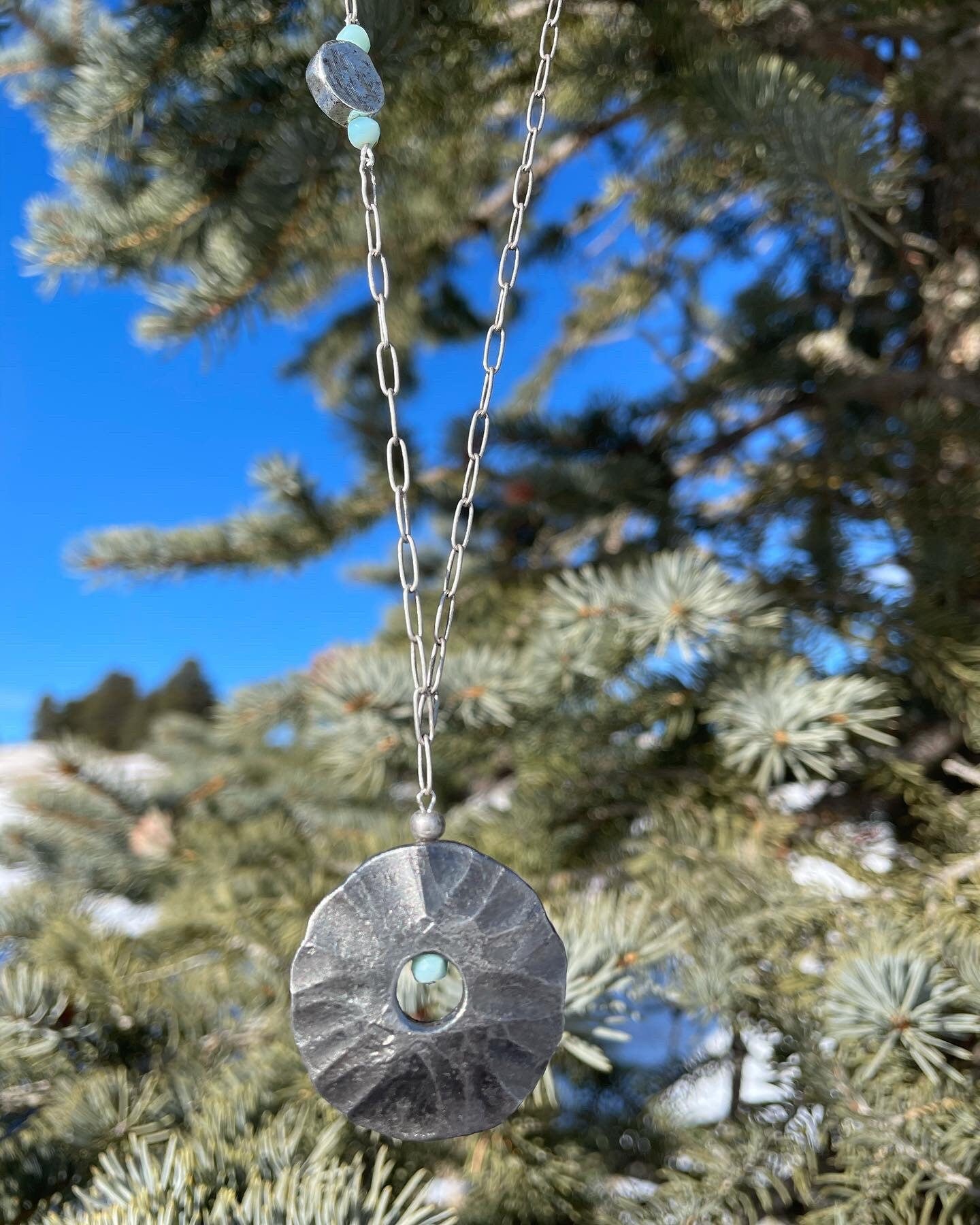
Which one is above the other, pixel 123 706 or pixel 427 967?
pixel 123 706

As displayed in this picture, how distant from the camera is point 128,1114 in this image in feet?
1.41

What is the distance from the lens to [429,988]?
447 millimetres

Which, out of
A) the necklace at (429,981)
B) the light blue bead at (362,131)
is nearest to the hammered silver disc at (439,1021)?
the necklace at (429,981)

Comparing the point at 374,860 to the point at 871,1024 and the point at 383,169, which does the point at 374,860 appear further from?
the point at 383,169

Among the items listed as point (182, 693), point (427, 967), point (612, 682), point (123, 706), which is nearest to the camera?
point (427, 967)

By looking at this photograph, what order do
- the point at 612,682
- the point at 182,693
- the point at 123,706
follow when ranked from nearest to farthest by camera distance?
the point at 612,682, the point at 182,693, the point at 123,706

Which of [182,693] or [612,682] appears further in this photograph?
[182,693]

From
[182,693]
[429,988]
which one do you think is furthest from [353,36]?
[182,693]

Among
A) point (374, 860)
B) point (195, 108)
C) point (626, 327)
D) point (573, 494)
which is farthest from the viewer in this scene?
point (626, 327)

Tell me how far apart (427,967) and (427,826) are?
0.06 m

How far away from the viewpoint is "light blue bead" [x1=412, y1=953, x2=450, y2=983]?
0.36 m

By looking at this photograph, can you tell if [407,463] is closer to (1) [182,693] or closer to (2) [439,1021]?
(2) [439,1021]

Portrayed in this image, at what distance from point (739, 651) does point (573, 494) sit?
247 mm

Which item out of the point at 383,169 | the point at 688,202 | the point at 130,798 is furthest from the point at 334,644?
the point at 688,202
